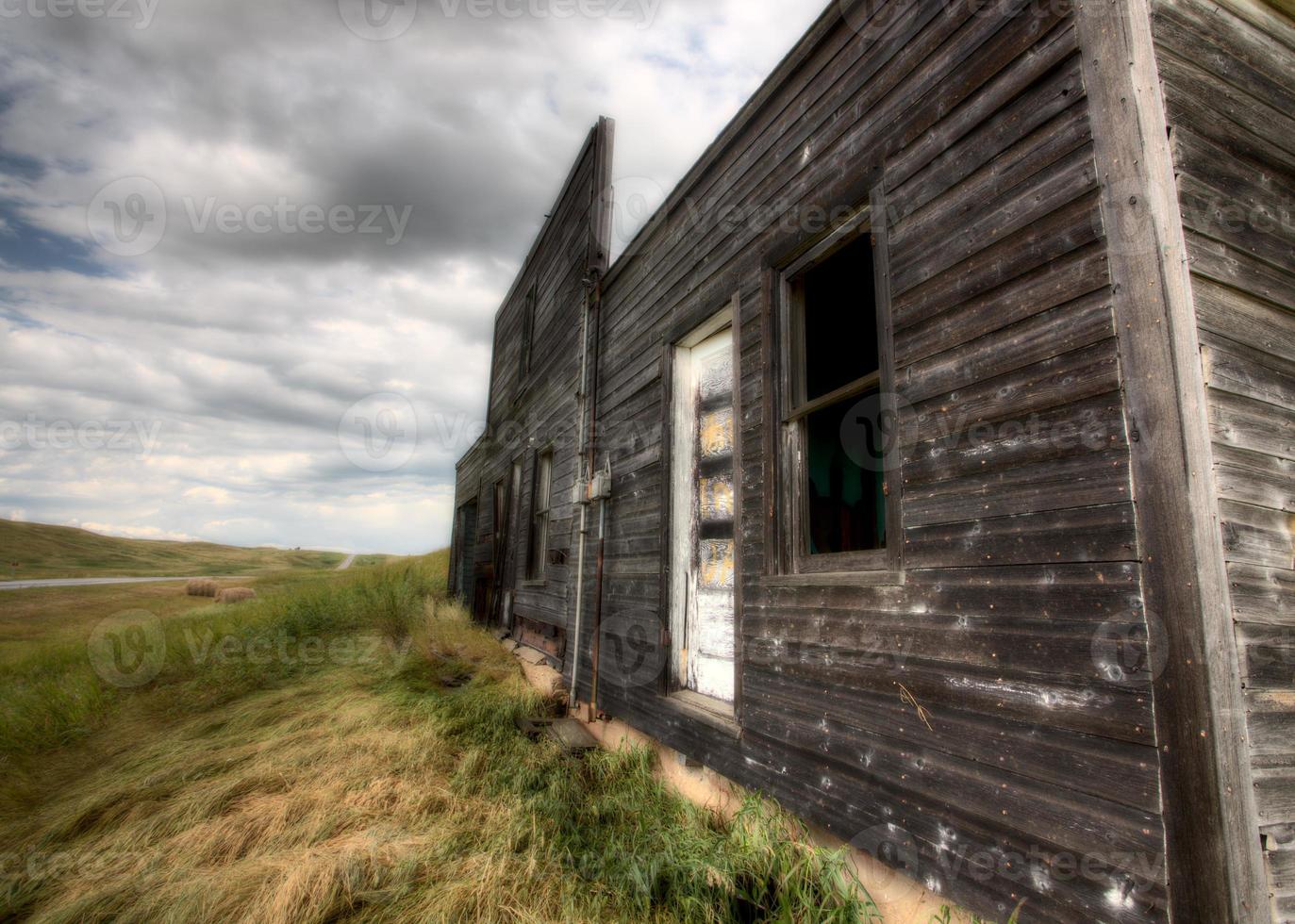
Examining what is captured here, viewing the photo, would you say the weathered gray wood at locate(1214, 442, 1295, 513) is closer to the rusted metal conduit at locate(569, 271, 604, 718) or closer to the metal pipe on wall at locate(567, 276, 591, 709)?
the rusted metal conduit at locate(569, 271, 604, 718)

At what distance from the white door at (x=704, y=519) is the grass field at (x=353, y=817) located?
2.70 feet

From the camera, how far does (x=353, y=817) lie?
366cm

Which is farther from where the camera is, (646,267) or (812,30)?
(646,267)

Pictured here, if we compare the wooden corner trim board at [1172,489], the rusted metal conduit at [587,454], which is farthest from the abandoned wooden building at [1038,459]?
the rusted metal conduit at [587,454]

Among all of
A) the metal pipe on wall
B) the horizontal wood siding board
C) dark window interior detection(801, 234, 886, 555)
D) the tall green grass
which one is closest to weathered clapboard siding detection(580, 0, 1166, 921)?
the horizontal wood siding board

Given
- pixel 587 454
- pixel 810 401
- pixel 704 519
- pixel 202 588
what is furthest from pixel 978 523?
pixel 202 588

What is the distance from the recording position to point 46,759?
5.51m

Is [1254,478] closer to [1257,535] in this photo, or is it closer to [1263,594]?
[1257,535]

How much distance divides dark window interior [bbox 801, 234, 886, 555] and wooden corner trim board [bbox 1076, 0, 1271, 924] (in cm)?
161

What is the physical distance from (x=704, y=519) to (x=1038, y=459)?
255 cm

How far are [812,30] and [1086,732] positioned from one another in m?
3.34

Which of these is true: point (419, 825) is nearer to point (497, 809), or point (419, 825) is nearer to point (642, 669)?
point (497, 809)

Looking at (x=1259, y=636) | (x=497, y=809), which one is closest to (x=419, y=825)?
(x=497, y=809)

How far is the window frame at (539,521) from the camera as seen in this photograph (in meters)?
8.16
